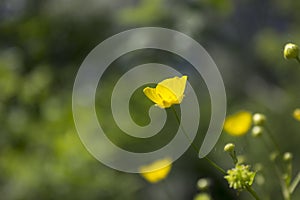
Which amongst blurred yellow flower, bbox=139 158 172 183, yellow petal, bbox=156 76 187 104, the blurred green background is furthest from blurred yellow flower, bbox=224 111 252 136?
the blurred green background

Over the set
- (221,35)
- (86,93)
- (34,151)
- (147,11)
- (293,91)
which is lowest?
(293,91)

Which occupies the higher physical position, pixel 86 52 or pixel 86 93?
pixel 86 93

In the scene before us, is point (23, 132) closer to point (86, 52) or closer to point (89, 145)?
point (89, 145)

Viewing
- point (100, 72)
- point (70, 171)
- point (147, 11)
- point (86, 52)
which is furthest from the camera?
point (86, 52)

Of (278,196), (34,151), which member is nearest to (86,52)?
(34,151)

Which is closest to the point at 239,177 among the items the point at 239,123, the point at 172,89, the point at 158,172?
the point at 172,89

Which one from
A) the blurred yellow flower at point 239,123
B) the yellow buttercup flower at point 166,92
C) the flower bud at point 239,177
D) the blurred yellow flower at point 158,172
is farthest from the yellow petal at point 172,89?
the blurred yellow flower at point 158,172

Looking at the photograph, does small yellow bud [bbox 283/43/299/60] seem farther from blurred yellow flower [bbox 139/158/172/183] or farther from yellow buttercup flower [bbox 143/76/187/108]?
blurred yellow flower [bbox 139/158/172/183]
